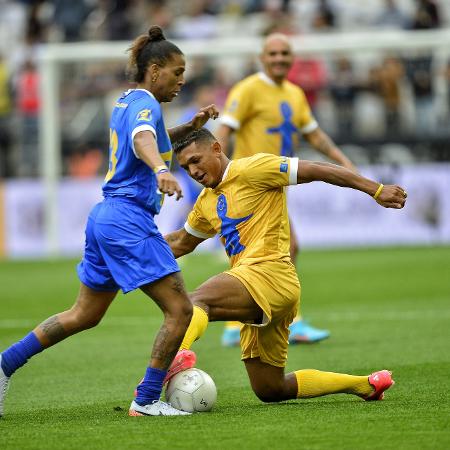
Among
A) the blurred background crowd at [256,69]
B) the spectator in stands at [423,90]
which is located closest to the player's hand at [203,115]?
the blurred background crowd at [256,69]

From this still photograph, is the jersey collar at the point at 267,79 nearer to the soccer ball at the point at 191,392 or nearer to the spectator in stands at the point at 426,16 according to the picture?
the soccer ball at the point at 191,392

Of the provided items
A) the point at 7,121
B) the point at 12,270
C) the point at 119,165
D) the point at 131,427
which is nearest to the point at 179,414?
the point at 131,427

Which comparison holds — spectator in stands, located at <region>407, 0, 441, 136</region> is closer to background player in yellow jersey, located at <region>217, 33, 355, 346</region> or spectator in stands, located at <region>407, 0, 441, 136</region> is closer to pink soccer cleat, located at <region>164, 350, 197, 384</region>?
background player in yellow jersey, located at <region>217, 33, 355, 346</region>

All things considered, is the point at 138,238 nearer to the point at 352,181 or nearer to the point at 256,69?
the point at 352,181

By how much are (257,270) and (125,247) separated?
86cm

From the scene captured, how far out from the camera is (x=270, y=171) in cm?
698

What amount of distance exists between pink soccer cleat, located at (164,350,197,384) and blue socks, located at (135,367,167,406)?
1.00 feet

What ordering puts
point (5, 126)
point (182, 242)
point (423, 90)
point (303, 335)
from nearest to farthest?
point (182, 242) → point (303, 335) → point (423, 90) → point (5, 126)

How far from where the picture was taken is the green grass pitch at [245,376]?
19.6 ft

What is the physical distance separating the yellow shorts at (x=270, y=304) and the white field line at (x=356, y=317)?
5.65 m

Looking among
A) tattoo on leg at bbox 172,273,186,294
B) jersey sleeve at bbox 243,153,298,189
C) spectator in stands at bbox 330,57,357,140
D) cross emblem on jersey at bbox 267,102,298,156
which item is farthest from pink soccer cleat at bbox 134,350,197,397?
spectator in stands at bbox 330,57,357,140

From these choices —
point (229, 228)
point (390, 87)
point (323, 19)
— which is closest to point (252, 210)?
point (229, 228)

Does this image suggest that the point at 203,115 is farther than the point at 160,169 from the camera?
Yes

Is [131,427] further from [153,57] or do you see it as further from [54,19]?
[54,19]
